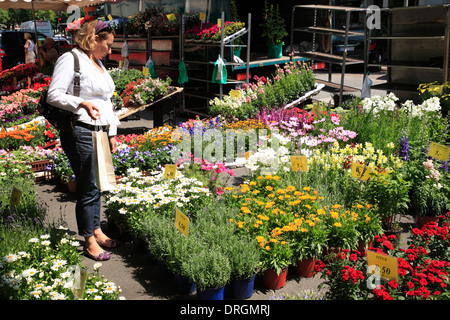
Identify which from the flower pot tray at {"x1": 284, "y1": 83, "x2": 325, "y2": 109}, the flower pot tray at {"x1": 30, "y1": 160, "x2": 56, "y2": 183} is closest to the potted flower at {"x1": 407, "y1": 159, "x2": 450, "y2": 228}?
the flower pot tray at {"x1": 284, "y1": 83, "x2": 325, "y2": 109}

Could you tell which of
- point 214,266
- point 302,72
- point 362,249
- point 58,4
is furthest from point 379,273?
point 58,4

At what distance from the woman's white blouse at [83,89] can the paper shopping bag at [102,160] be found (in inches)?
5.0

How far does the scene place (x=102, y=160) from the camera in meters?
3.99

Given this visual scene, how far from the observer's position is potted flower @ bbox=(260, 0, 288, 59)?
36.8 feet

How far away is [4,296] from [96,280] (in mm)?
605

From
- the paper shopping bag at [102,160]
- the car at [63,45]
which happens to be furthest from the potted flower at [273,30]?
the paper shopping bag at [102,160]

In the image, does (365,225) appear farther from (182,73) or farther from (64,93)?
(182,73)

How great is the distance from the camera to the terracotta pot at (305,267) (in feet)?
12.7

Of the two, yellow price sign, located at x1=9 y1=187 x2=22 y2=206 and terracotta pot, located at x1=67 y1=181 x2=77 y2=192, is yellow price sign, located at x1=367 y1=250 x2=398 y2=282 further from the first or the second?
terracotta pot, located at x1=67 y1=181 x2=77 y2=192

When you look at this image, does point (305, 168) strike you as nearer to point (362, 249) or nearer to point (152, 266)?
point (362, 249)

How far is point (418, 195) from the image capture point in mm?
4703

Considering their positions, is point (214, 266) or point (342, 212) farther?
point (342, 212)

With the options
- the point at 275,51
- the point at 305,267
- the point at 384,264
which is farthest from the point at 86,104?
the point at 275,51

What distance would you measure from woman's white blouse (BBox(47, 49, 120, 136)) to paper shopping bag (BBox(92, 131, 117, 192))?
127 millimetres
